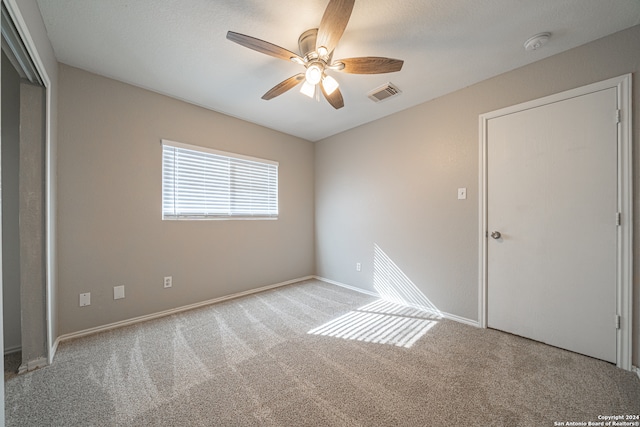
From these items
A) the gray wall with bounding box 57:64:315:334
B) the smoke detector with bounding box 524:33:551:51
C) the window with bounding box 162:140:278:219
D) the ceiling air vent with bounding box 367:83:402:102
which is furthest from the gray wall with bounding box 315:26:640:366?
the gray wall with bounding box 57:64:315:334

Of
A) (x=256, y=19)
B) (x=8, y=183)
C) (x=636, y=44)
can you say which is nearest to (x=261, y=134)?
(x=256, y=19)

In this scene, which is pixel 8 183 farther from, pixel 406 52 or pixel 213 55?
pixel 406 52

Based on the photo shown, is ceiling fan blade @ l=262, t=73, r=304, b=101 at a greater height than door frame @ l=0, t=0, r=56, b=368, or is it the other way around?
ceiling fan blade @ l=262, t=73, r=304, b=101

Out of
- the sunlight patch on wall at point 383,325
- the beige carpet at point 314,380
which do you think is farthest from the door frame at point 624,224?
the sunlight patch on wall at point 383,325

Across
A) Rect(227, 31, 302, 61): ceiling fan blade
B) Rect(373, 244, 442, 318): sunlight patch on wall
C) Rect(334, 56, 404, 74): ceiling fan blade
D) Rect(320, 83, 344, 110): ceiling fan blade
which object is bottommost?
Rect(373, 244, 442, 318): sunlight patch on wall

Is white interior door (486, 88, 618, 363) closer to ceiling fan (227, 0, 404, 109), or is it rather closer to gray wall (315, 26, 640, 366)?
gray wall (315, 26, 640, 366)

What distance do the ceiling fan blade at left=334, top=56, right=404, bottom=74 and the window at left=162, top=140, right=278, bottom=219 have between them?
2.01 metres

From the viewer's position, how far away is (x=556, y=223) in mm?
2098

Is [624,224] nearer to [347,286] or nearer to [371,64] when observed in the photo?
[371,64]

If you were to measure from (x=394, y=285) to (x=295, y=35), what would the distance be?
2888mm

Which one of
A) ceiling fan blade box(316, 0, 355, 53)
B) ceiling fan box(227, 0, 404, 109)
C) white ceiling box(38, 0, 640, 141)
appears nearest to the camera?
ceiling fan blade box(316, 0, 355, 53)

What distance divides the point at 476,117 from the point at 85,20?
3.40 meters

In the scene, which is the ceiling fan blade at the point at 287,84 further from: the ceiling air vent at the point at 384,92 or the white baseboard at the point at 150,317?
the white baseboard at the point at 150,317

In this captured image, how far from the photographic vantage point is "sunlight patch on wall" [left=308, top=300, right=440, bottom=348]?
228 centimetres
